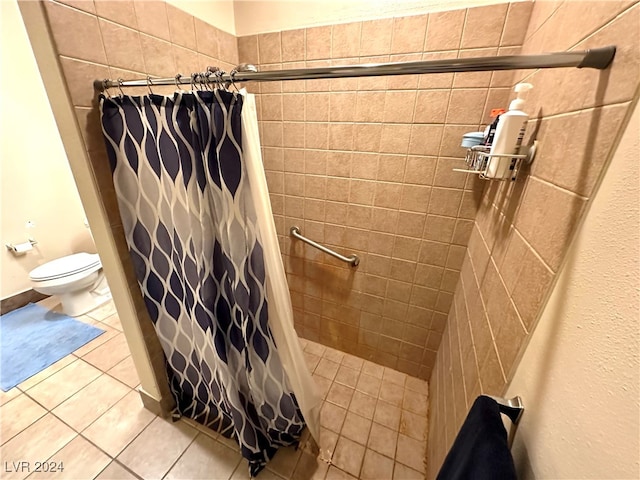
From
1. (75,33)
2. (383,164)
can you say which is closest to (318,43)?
(383,164)

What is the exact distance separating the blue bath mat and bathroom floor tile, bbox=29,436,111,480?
0.66m

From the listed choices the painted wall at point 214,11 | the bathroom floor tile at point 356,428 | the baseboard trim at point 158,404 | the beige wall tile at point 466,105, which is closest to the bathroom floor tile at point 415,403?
the bathroom floor tile at point 356,428

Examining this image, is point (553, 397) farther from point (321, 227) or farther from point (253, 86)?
point (253, 86)

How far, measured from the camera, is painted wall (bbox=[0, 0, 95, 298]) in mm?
1779

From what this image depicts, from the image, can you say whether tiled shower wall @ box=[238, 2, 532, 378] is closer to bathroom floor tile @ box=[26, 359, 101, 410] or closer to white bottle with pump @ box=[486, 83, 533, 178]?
white bottle with pump @ box=[486, 83, 533, 178]

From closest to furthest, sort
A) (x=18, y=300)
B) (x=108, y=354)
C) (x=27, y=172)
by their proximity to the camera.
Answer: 1. (x=108, y=354)
2. (x=27, y=172)
3. (x=18, y=300)

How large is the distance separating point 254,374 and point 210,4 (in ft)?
5.39

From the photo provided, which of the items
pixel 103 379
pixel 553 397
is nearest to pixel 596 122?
pixel 553 397

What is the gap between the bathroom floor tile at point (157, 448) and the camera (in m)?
1.17

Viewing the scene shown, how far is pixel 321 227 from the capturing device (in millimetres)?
1502

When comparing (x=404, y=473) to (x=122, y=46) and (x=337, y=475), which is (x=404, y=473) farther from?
(x=122, y=46)

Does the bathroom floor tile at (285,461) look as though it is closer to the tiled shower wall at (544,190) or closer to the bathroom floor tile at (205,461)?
the bathroom floor tile at (205,461)

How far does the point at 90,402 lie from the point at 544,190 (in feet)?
7.20

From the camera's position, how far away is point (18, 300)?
2082 millimetres
